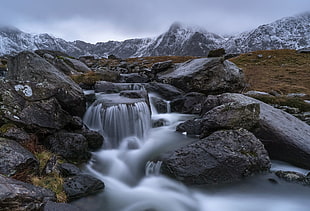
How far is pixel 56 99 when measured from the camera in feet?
35.7

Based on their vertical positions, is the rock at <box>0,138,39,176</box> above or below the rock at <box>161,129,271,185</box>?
above

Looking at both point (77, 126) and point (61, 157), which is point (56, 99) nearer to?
point (77, 126)

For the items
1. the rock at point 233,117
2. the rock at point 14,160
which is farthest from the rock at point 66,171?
the rock at point 233,117

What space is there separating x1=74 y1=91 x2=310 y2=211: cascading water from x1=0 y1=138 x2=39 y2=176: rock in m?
1.87

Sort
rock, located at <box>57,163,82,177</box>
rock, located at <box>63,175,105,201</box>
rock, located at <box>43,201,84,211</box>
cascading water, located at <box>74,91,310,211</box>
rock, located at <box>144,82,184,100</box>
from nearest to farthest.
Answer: rock, located at <box>43,201,84,211</box>
rock, located at <box>63,175,105,201</box>
cascading water, located at <box>74,91,310,211</box>
rock, located at <box>57,163,82,177</box>
rock, located at <box>144,82,184,100</box>

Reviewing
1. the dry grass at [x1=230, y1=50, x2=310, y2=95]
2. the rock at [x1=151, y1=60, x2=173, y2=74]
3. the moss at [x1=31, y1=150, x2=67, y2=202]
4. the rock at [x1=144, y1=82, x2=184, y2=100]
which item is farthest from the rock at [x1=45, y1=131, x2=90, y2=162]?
the dry grass at [x1=230, y1=50, x2=310, y2=95]

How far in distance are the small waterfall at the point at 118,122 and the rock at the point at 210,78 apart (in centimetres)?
822

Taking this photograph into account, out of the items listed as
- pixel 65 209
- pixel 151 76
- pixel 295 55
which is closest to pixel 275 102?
pixel 151 76

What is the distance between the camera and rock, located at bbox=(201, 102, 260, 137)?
403 inches

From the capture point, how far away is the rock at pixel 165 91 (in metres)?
19.8

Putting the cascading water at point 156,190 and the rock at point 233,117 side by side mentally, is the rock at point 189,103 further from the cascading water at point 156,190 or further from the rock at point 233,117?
the rock at point 233,117

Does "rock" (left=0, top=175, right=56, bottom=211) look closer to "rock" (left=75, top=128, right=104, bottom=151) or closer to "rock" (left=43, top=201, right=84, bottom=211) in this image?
"rock" (left=43, top=201, right=84, bottom=211)

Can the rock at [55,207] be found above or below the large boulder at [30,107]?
below

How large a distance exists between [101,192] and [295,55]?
63176 mm
